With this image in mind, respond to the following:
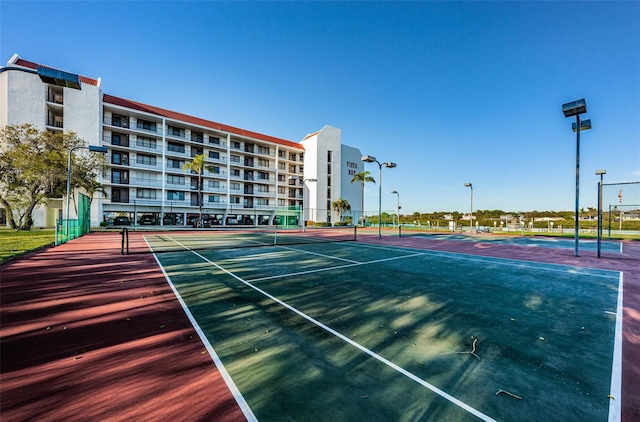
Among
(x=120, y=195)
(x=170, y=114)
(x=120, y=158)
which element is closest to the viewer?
A: (x=120, y=195)

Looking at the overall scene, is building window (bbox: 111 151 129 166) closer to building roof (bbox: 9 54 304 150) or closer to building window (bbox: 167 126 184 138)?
building roof (bbox: 9 54 304 150)

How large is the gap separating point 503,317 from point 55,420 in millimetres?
6769

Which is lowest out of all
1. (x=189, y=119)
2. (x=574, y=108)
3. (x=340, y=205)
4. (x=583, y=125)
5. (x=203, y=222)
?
(x=203, y=222)

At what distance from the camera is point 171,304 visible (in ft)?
19.0

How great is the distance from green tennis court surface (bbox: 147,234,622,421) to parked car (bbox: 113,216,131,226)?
138 feet

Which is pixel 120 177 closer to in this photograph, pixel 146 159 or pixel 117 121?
pixel 146 159

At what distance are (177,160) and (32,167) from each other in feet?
81.9

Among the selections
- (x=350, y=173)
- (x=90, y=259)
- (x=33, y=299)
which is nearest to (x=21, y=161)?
(x=90, y=259)

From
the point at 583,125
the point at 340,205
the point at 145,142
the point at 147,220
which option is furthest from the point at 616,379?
the point at 340,205

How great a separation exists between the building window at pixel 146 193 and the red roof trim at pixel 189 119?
41.9 ft

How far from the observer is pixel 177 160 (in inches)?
1839

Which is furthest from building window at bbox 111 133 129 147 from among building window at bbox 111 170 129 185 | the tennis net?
the tennis net

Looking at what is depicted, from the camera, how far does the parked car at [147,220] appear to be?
4319 centimetres

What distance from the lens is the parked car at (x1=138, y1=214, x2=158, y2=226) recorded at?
43188mm
